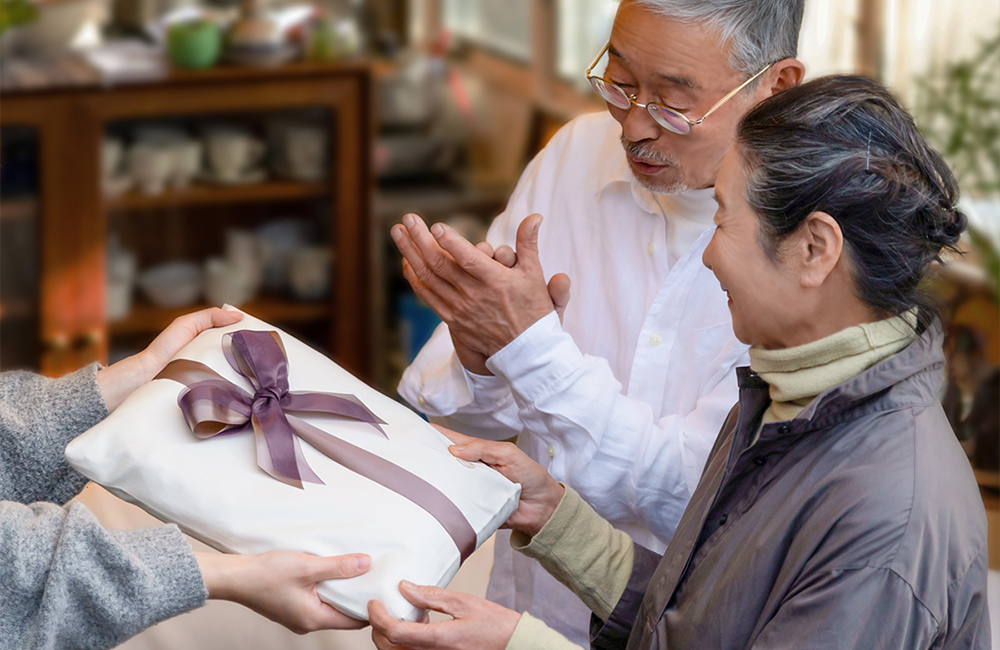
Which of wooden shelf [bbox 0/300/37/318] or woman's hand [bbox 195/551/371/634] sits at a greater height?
woman's hand [bbox 195/551/371/634]

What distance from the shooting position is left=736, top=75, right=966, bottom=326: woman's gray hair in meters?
0.99

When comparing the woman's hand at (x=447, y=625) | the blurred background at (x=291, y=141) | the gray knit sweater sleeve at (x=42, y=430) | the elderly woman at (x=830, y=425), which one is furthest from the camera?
the blurred background at (x=291, y=141)

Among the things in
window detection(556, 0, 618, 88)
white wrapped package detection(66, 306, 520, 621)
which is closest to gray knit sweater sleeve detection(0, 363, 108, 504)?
white wrapped package detection(66, 306, 520, 621)

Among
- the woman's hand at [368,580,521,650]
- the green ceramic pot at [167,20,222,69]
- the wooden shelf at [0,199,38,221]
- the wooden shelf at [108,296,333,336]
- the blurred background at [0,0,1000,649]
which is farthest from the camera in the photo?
the wooden shelf at [108,296,333,336]

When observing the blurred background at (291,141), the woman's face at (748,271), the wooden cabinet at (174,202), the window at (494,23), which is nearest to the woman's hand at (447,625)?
the woman's face at (748,271)

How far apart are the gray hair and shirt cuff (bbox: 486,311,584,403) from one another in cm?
41

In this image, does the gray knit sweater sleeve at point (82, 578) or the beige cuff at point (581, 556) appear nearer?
the gray knit sweater sleeve at point (82, 578)

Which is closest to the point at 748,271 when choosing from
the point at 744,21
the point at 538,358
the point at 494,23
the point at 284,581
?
the point at 538,358

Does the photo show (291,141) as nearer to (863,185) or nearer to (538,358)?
(538,358)

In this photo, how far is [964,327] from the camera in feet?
7.72

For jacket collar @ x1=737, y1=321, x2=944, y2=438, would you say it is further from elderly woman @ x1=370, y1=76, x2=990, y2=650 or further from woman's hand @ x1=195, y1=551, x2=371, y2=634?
woman's hand @ x1=195, y1=551, x2=371, y2=634

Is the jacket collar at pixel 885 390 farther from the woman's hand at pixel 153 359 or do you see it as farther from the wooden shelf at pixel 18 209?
the wooden shelf at pixel 18 209

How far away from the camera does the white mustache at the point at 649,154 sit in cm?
141

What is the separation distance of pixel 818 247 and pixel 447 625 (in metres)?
0.53
